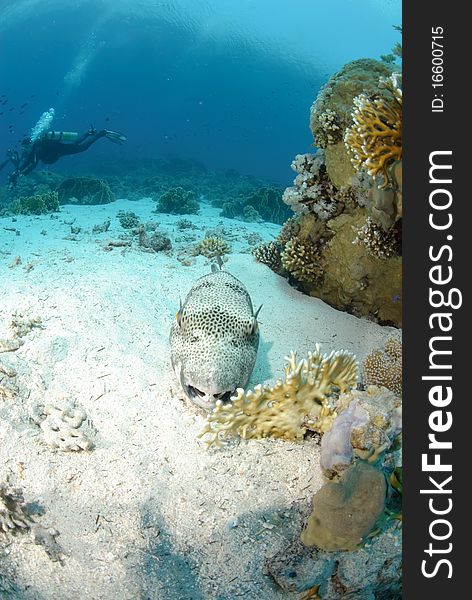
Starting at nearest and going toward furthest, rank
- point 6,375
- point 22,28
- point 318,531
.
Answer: point 318,531, point 6,375, point 22,28

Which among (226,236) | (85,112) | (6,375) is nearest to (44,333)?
(6,375)

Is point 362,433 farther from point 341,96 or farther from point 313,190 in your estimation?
point 341,96

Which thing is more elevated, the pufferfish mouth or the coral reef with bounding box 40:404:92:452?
the pufferfish mouth

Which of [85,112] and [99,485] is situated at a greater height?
[85,112]

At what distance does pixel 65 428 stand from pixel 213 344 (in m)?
1.54

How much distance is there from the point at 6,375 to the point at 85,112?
126562 millimetres

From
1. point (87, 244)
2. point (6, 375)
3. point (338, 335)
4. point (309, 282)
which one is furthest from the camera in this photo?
point (87, 244)

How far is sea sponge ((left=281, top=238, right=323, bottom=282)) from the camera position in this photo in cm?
618

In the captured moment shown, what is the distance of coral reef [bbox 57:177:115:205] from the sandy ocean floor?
1404cm

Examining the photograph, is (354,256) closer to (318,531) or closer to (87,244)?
(318,531)

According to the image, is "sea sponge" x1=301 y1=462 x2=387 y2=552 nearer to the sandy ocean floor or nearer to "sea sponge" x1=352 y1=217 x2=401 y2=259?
the sandy ocean floor

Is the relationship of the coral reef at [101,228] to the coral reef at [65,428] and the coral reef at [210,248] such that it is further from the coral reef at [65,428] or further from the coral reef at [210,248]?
the coral reef at [65,428]

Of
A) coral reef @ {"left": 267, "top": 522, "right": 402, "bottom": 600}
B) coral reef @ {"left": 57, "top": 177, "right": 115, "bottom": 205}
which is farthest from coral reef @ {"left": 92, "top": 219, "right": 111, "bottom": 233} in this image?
coral reef @ {"left": 267, "top": 522, "right": 402, "bottom": 600}

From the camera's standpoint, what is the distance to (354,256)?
5.54 meters
